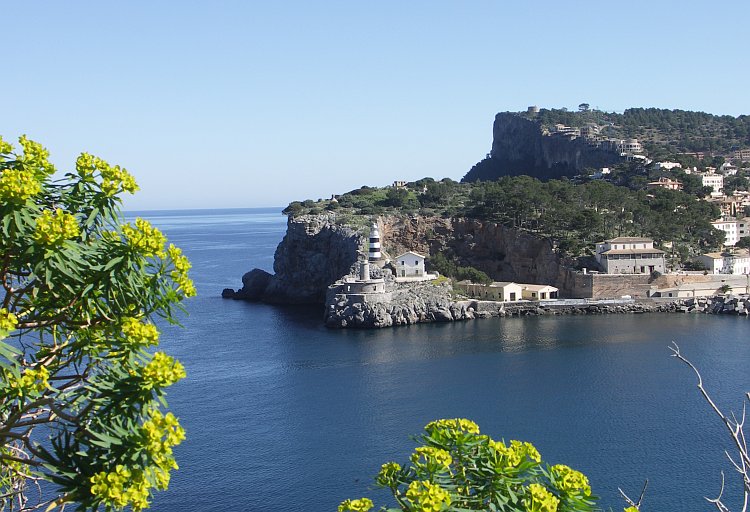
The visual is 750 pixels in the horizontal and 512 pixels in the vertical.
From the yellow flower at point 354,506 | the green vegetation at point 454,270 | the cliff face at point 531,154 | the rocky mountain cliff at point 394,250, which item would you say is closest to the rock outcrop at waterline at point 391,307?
the green vegetation at point 454,270

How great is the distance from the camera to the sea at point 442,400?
1883cm

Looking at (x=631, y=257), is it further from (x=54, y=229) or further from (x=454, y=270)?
(x=54, y=229)

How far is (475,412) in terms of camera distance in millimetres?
24453

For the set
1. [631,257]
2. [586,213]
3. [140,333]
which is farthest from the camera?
[586,213]

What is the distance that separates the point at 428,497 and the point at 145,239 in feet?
7.13

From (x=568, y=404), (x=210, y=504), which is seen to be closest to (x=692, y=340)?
(x=568, y=404)

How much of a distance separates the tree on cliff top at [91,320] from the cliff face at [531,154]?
8112 cm

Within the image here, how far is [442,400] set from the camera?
25.9m

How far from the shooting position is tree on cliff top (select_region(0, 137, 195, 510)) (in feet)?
12.7

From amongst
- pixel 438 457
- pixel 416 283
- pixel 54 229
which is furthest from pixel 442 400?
pixel 54 229

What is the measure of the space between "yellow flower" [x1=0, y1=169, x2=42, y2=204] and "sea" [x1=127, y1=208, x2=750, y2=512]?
33.3ft

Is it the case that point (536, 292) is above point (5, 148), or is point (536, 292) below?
below

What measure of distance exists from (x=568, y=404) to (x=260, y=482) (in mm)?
11545

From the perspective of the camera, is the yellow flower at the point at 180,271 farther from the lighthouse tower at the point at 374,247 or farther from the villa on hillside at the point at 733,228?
the villa on hillside at the point at 733,228
